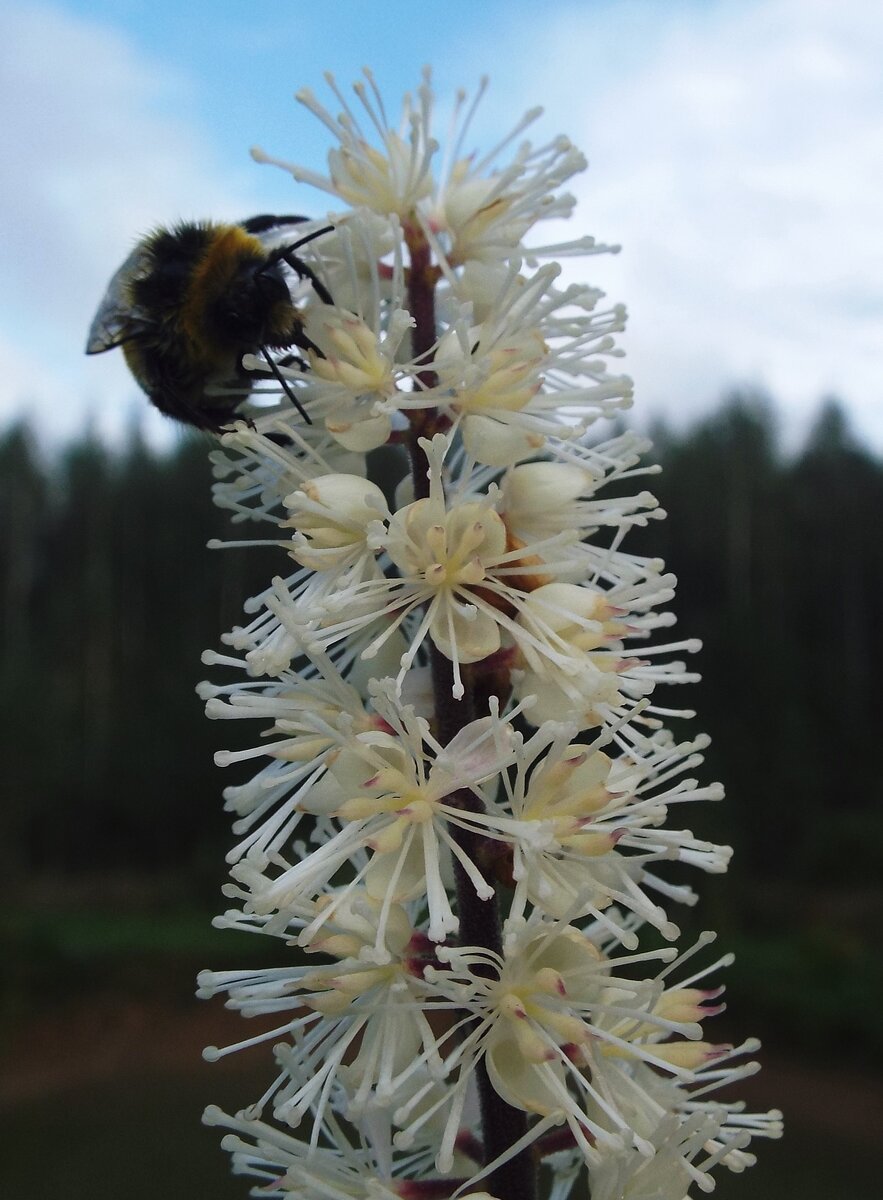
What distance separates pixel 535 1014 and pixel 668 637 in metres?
23.4

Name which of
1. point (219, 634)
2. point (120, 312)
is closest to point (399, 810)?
point (120, 312)

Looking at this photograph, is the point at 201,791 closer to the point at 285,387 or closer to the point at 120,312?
the point at 120,312

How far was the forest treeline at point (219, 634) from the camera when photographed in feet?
76.3

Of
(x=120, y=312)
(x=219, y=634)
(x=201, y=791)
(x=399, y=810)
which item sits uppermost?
(x=219, y=634)

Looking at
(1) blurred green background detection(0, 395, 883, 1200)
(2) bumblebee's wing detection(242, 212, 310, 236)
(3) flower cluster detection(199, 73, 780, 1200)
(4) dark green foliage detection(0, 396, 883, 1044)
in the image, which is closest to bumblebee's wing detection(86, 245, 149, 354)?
(2) bumblebee's wing detection(242, 212, 310, 236)

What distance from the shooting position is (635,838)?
78.0 inches

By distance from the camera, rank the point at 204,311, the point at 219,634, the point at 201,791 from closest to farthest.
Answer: the point at 204,311
the point at 201,791
the point at 219,634

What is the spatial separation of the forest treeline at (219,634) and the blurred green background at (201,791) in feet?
0.26

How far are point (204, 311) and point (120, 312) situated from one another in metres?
0.31

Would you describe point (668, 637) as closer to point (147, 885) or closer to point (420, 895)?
point (147, 885)

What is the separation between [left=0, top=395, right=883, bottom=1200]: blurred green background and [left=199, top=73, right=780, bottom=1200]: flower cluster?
11.9 m

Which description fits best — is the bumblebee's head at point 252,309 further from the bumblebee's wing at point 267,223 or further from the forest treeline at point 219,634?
the forest treeline at point 219,634

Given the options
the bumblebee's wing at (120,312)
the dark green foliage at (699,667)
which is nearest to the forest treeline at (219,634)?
the dark green foliage at (699,667)

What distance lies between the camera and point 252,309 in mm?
2281
